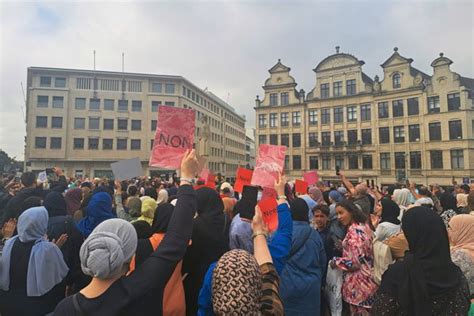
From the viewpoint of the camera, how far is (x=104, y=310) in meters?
1.60

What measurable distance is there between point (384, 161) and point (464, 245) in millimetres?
37249

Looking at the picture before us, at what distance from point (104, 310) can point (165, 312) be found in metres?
0.64

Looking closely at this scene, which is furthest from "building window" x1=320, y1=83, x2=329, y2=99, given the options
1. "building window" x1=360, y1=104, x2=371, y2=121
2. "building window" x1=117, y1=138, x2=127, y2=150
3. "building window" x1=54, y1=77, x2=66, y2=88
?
"building window" x1=54, y1=77, x2=66, y2=88

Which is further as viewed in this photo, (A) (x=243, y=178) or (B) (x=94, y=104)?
(B) (x=94, y=104)

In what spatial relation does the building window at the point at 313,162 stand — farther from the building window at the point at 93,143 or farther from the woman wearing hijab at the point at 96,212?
the woman wearing hijab at the point at 96,212

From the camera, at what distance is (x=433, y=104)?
3419cm

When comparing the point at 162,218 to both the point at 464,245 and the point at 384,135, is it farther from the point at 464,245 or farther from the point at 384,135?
the point at 384,135

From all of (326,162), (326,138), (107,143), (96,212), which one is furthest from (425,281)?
(107,143)

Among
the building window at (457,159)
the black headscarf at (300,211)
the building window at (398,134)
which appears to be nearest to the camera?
the black headscarf at (300,211)

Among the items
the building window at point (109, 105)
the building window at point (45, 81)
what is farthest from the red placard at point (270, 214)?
the building window at point (45, 81)

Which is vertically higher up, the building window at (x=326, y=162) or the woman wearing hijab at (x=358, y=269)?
the building window at (x=326, y=162)

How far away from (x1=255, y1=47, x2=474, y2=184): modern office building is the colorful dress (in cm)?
3457

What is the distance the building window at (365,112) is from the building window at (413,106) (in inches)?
178

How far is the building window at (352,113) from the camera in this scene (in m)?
38.2
